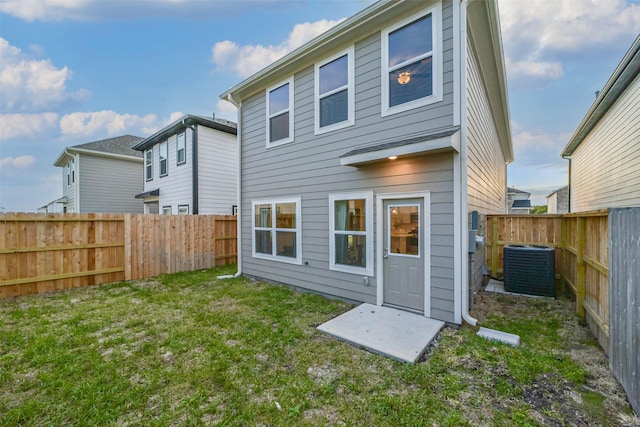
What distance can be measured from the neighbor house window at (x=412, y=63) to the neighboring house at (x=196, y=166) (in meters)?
8.39

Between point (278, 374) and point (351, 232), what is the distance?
2846 millimetres

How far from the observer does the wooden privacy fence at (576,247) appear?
3.36 m

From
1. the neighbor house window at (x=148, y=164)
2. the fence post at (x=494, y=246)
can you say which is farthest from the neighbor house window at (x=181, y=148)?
the fence post at (x=494, y=246)

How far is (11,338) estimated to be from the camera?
3621 millimetres

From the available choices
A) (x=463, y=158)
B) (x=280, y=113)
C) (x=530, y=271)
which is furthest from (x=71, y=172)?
(x=530, y=271)

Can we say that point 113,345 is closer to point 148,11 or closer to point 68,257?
point 68,257

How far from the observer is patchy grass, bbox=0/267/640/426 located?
2223mm

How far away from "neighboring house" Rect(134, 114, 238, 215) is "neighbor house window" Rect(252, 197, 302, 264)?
15.4 ft

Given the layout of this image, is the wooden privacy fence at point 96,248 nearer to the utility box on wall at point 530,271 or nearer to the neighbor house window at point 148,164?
the neighbor house window at point 148,164

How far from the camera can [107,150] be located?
15.1 meters

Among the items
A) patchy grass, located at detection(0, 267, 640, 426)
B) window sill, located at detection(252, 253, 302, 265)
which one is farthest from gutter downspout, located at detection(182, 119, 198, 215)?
patchy grass, located at detection(0, 267, 640, 426)

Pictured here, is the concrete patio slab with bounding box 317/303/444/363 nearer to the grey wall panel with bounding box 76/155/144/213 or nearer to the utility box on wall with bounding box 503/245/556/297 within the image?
the utility box on wall with bounding box 503/245/556/297

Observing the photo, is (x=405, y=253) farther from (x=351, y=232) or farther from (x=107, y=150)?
(x=107, y=150)

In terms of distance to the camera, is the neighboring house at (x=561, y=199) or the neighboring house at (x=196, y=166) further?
the neighboring house at (x=561, y=199)
